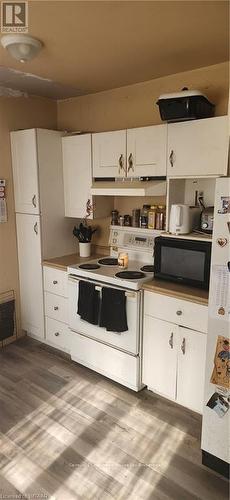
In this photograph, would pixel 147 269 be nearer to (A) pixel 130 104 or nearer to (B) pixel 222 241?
(B) pixel 222 241

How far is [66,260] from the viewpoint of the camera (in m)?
3.21

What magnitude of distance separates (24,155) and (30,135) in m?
0.19

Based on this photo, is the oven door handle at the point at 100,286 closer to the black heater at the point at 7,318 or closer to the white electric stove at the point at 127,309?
the white electric stove at the point at 127,309

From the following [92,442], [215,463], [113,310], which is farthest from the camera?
[113,310]

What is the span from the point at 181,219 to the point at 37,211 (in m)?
1.37

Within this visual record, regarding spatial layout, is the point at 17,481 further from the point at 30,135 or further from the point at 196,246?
the point at 30,135

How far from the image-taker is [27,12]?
162 centimetres

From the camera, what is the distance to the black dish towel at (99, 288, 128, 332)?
8.16 ft

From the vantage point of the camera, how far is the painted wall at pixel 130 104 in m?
2.42

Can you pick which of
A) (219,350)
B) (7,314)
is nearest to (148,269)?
(219,350)

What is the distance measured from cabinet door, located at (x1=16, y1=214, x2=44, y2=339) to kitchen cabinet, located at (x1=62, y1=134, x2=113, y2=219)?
381 mm

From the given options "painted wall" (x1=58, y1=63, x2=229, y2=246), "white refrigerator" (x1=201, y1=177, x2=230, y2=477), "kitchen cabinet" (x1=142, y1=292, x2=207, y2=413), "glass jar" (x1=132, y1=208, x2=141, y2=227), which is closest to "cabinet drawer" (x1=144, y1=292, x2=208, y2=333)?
"kitchen cabinet" (x1=142, y1=292, x2=207, y2=413)

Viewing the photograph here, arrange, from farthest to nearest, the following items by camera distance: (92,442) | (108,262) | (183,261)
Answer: (108,262)
(183,261)
(92,442)

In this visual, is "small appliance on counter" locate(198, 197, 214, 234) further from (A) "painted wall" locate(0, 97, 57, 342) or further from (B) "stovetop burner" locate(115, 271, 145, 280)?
(A) "painted wall" locate(0, 97, 57, 342)
